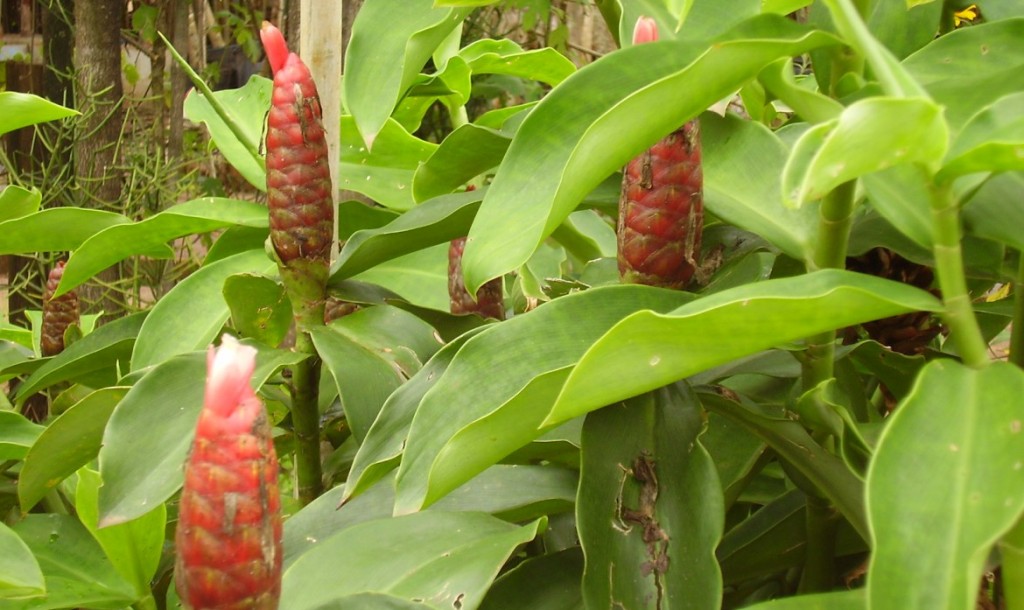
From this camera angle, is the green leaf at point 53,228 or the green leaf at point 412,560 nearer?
the green leaf at point 412,560

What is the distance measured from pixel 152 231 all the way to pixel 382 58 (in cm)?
22

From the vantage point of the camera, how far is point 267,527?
404mm

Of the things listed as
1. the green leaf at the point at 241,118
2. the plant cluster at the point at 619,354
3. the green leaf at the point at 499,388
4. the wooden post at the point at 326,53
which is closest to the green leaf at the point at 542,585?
the plant cluster at the point at 619,354

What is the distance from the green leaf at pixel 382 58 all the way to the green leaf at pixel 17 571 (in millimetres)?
314

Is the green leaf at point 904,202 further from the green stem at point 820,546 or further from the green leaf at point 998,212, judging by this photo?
the green stem at point 820,546

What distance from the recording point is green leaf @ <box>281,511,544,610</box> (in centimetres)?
51

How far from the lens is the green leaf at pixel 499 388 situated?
439 millimetres

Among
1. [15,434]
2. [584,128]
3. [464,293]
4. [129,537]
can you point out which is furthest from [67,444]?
[584,128]

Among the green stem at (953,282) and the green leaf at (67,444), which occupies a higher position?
the green stem at (953,282)

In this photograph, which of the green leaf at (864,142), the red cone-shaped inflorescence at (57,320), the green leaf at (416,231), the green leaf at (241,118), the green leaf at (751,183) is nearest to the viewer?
the green leaf at (864,142)

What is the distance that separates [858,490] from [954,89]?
0.20 metres

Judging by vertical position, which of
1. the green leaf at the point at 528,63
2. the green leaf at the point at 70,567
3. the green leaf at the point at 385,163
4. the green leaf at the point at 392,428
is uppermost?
the green leaf at the point at 528,63

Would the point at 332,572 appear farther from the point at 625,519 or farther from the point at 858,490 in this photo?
the point at 858,490

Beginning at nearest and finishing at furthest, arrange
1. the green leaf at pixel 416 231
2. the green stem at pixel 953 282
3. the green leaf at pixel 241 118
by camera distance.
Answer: the green stem at pixel 953 282 < the green leaf at pixel 416 231 < the green leaf at pixel 241 118
